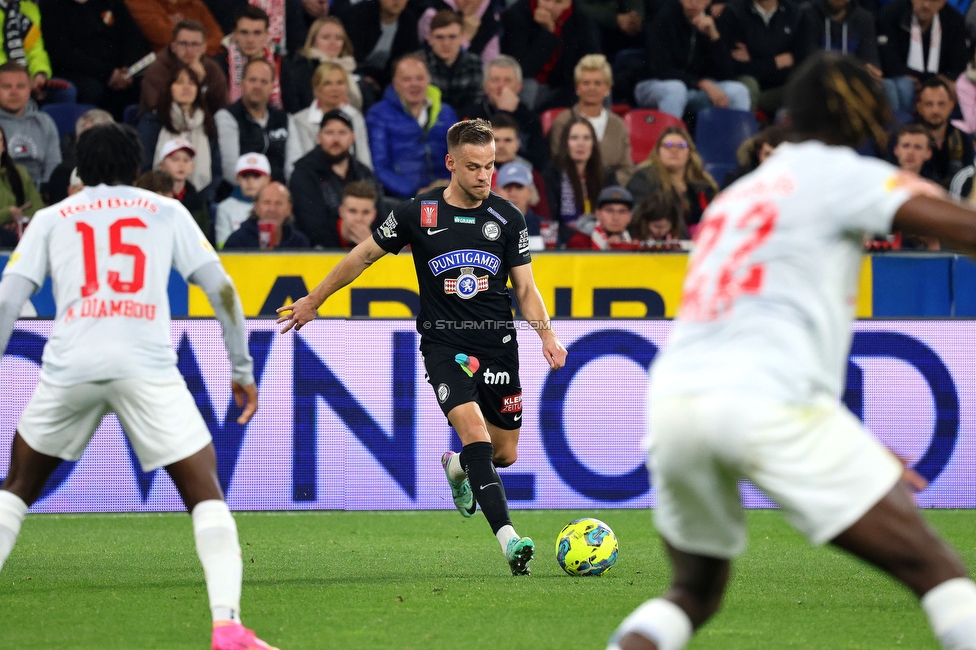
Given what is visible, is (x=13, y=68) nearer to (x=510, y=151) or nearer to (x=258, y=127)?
(x=258, y=127)

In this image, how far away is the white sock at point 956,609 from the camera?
11.2ft

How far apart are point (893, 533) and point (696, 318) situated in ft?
2.39

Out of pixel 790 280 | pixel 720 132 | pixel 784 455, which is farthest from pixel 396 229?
pixel 720 132

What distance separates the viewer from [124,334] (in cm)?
497

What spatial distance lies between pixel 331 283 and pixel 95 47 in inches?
299

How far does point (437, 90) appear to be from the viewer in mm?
13820

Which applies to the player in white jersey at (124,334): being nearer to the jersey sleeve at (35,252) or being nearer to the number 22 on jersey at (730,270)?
the jersey sleeve at (35,252)

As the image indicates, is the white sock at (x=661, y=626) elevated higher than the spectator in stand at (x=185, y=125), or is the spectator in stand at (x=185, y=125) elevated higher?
the spectator in stand at (x=185, y=125)

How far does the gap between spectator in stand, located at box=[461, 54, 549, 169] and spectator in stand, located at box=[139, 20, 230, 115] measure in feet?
8.23

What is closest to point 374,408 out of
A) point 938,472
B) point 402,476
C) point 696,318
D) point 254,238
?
point 402,476

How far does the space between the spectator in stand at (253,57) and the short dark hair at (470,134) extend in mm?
6267

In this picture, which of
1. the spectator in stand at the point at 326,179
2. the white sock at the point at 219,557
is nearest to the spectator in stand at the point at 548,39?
the spectator in stand at the point at 326,179

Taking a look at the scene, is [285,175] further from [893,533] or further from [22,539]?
[893,533]

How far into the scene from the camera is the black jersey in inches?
299
